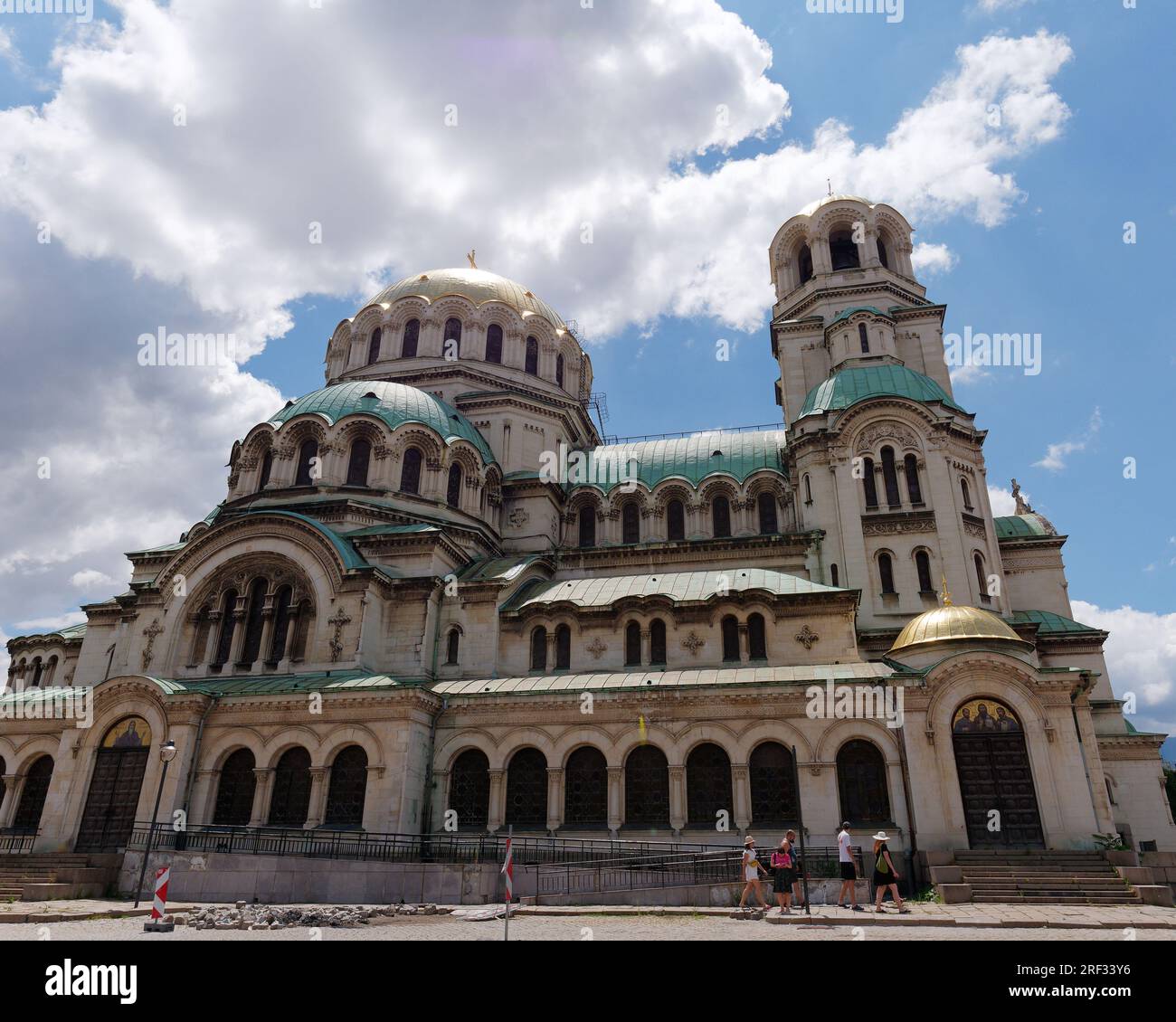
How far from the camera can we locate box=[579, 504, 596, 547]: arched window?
38.5 meters

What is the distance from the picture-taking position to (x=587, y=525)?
38.9 meters

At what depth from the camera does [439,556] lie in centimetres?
3111

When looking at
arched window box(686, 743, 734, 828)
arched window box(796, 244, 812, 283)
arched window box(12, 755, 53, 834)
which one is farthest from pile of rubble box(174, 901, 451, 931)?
arched window box(796, 244, 812, 283)

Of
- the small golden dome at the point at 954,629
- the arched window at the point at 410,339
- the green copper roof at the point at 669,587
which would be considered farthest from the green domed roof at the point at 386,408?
the small golden dome at the point at 954,629

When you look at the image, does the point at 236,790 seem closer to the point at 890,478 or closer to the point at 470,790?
the point at 470,790

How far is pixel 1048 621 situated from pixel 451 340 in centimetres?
3102

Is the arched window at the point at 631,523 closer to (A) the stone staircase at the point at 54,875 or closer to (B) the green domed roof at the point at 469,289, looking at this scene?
(B) the green domed roof at the point at 469,289

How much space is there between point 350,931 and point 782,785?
13629 mm

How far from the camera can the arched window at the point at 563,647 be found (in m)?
29.4

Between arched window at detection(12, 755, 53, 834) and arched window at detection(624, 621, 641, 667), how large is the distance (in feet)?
66.3

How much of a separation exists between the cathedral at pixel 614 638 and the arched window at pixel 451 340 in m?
0.33
